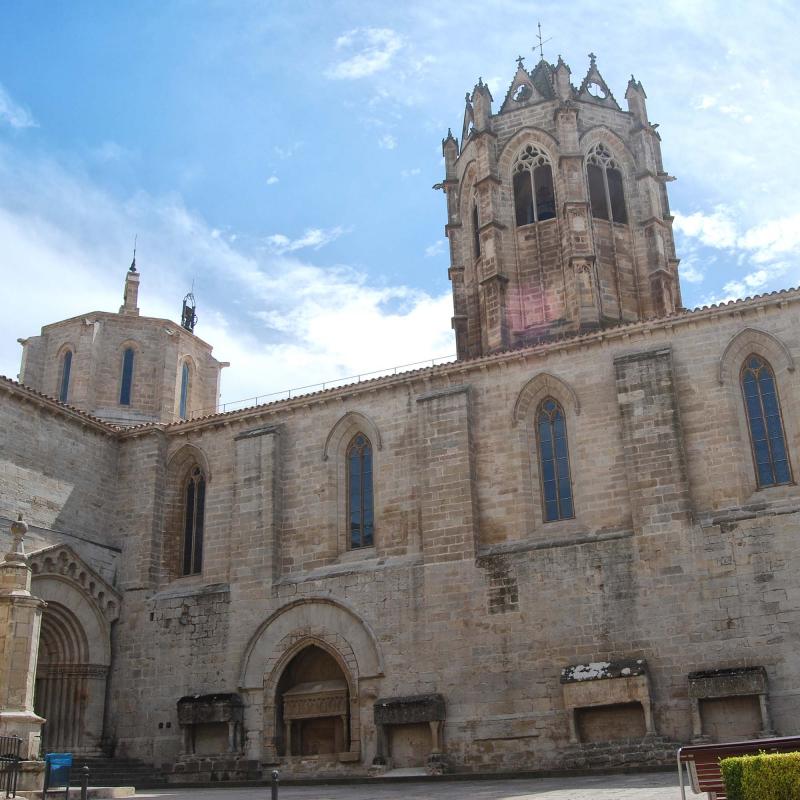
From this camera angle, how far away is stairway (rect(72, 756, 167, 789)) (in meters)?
20.2

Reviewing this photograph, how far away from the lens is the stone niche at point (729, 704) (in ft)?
55.6

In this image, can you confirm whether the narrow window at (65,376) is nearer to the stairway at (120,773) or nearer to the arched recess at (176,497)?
the arched recess at (176,497)

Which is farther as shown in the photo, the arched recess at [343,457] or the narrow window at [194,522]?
the narrow window at [194,522]

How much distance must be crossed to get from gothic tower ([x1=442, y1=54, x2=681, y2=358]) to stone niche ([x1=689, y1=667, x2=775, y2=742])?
34.1ft

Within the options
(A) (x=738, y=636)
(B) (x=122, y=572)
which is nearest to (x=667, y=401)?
(A) (x=738, y=636)

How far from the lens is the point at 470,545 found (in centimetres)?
2031

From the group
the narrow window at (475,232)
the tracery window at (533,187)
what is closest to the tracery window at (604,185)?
the tracery window at (533,187)

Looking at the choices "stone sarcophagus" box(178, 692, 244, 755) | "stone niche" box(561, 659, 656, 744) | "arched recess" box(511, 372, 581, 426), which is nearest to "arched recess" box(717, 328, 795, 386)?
"arched recess" box(511, 372, 581, 426)

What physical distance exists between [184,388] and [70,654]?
37.4ft

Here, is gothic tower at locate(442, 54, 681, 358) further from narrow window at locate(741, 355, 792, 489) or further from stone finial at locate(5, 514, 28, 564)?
stone finial at locate(5, 514, 28, 564)

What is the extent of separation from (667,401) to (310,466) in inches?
331

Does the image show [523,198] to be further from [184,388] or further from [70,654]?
[70,654]

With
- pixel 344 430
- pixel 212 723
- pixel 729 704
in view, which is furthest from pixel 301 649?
pixel 729 704

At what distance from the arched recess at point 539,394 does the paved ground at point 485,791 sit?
24.6ft
